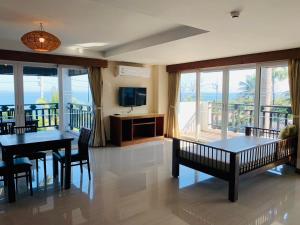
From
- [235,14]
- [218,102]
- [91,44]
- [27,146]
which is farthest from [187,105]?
[27,146]

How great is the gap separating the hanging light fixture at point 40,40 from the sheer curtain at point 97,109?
2.77 metres

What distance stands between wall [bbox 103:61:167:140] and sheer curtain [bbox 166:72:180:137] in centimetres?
16

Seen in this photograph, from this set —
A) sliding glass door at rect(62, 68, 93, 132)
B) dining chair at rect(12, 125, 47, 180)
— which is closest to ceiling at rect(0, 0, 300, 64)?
sliding glass door at rect(62, 68, 93, 132)

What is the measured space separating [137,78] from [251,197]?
440 cm

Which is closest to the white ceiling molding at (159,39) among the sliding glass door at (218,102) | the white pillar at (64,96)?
the white pillar at (64,96)

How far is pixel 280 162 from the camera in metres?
3.91

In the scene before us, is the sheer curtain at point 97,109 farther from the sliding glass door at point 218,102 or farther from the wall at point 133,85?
the sliding glass door at point 218,102

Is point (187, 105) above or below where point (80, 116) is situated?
above

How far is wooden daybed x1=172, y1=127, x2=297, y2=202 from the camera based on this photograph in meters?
3.05

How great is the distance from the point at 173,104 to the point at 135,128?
1.33 m

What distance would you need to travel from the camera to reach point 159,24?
3406 millimetres

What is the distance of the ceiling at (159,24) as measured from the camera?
2.30m

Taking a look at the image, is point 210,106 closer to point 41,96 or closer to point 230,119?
point 230,119

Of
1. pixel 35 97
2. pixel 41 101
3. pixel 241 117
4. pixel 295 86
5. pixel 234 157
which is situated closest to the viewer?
pixel 234 157
